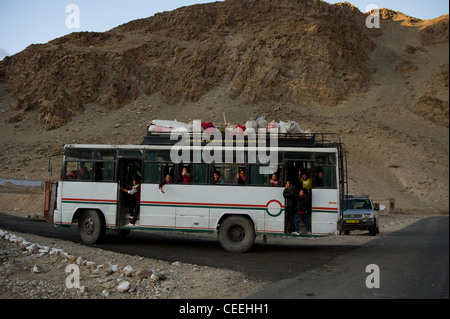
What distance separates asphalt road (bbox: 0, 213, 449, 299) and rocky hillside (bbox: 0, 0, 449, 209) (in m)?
33.7

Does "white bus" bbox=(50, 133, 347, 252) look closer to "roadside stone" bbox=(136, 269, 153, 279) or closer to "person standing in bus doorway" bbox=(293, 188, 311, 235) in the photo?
"person standing in bus doorway" bbox=(293, 188, 311, 235)

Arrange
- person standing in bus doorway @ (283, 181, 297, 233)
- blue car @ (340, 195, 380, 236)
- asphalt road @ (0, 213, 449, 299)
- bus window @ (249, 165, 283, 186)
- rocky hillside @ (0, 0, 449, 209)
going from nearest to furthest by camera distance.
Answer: asphalt road @ (0, 213, 449, 299) < person standing in bus doorway @ (283, 181, 297, 233) < bus window @ (249, 165, 283, 186) < blue car @ (340, 195, 380, 236) < rocky hillside @ (0, 0, 449, 209)

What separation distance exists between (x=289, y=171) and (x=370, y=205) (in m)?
8.56

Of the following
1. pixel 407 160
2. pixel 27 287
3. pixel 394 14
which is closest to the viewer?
pixel 27 287

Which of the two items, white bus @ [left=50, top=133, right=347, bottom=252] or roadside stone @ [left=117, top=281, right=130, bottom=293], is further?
white bus @ [left=50, top=133, right=347, bottom=252]

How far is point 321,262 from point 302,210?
1.65 meters

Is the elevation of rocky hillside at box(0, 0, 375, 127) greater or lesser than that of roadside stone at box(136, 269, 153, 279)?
greater

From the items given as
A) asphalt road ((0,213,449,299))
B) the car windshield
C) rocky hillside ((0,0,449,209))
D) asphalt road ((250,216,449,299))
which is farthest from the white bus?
rocky hillside ((0,0,449,209))

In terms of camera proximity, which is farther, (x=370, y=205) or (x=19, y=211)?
(x=19, y=211)

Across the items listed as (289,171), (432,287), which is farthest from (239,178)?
(432,287)

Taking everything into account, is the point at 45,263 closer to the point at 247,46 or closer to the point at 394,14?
the point at 247,46

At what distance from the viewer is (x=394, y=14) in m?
102

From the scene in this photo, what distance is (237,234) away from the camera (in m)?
12.9

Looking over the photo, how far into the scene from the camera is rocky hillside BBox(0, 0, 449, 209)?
54781mm
